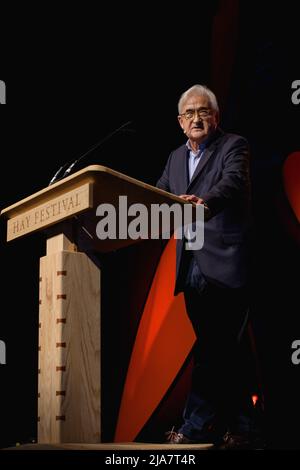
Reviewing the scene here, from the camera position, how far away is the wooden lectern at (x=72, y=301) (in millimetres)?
1869

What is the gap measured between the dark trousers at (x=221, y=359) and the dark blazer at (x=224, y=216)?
0.07 metres

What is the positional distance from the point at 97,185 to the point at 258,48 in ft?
6.32

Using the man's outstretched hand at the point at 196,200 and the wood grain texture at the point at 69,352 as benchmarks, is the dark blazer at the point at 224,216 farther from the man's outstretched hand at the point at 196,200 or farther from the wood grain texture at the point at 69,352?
the wood grain texture at the point at 69,352

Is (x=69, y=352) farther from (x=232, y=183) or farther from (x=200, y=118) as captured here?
(x=200, y=118)

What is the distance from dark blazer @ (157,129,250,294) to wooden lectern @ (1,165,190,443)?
49 cm

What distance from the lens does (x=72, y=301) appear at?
1977mm

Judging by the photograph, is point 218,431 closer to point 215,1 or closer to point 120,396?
point 120,396

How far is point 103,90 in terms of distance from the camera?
11.6 ft

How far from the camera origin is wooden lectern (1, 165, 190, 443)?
187cm

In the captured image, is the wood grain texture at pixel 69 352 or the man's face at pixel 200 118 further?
the man's face at pixel 200 118

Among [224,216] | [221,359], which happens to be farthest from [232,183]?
[221,359]

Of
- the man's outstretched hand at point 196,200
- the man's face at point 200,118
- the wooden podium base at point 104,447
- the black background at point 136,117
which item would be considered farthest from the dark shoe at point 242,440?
the man's face at point 200,118

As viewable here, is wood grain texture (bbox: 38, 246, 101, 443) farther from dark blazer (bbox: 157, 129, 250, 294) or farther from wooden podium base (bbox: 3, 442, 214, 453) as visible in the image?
dark blazer (bbox: 157, 129, 250, 294)
